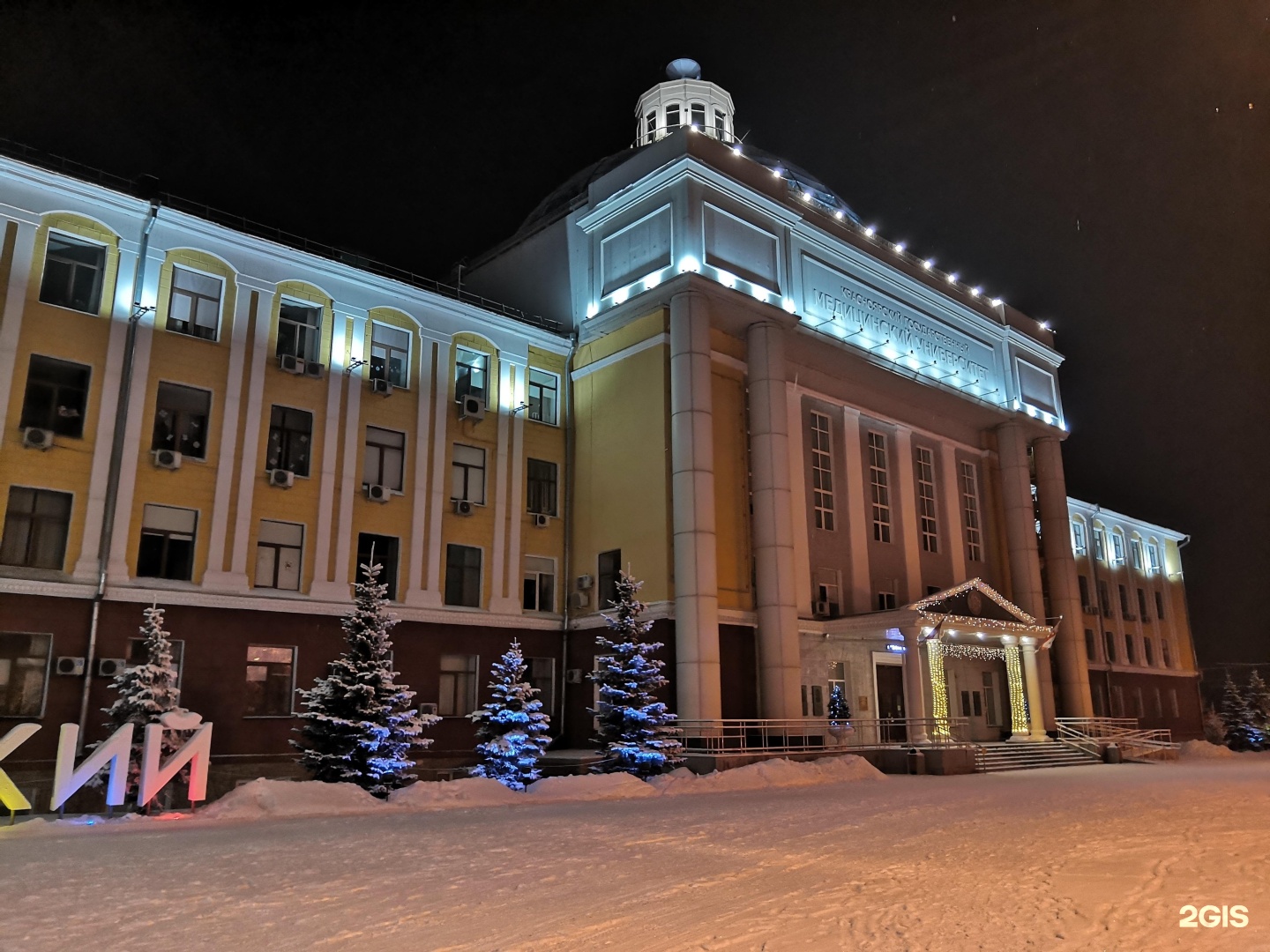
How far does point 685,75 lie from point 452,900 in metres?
32.5

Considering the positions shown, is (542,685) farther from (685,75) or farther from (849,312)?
(685,75)

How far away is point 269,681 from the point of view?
68.1 feet

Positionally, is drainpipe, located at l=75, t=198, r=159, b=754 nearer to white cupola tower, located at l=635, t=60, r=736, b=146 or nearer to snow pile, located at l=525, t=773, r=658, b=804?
snow pile, located at l=525, t=773, r=658, b=804

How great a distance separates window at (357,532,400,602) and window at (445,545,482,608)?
153 cm

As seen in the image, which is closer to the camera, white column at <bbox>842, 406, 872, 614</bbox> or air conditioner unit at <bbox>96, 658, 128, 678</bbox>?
air conditioner unit at <bbox>96, 658, 128, 678</bbox>

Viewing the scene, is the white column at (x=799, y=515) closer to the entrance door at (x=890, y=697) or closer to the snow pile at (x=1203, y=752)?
the entrance door at (x=890, y=697)

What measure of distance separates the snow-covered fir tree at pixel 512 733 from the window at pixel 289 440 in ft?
25.0

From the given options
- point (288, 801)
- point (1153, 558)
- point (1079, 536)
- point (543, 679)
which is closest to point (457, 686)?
point (543, 679)

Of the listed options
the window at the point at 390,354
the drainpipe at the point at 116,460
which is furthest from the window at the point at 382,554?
the drainpipe at the point at 116,460

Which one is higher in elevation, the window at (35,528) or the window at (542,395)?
the window at (542,395)

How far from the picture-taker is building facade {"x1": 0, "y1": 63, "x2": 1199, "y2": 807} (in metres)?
19.5

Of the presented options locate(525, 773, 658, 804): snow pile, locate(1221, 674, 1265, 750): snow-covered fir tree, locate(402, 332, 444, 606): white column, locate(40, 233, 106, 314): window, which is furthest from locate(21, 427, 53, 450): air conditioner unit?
locate(1221, 674, 1265, 750): snow-covered fir tree

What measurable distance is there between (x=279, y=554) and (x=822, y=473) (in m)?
16.4

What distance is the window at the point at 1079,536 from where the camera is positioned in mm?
45719
